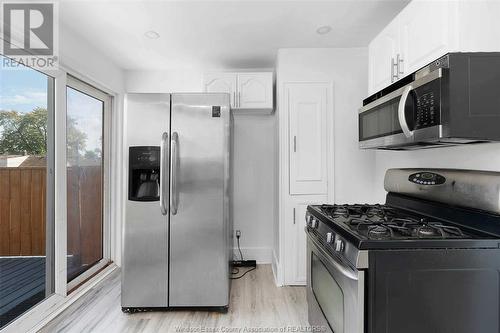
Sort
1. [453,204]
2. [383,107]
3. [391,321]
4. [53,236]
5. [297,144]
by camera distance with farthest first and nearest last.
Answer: [297,144] < [53,236] < [383,107] < [453,204] < [391,321]

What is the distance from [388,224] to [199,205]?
1.34 meters

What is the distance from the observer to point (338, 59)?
258 cm

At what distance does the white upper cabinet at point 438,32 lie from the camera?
1.18m

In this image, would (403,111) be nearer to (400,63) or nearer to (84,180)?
(400,63)

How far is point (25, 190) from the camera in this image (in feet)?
6.34

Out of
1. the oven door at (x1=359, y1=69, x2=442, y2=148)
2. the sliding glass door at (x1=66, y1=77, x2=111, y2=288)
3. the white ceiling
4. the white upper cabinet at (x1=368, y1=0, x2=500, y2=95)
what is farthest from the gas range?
the sliding glass door at (x1=66, y1=77, x2=111, y2=288)

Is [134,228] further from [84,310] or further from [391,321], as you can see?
[391,321]

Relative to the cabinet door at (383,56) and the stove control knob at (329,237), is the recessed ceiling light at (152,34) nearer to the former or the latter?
the cabinet door at (383,56)

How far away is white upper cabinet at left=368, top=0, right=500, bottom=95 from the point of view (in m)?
1.18

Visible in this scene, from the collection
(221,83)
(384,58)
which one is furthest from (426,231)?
(221,83)

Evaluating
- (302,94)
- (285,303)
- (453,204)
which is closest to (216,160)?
(302,94)

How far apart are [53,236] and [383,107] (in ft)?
8.65

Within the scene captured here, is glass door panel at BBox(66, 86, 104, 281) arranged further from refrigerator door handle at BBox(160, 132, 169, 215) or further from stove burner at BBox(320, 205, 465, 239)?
stove burner at BBox(320, 205, 465, 239)

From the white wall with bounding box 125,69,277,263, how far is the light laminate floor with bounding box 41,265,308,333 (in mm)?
789
